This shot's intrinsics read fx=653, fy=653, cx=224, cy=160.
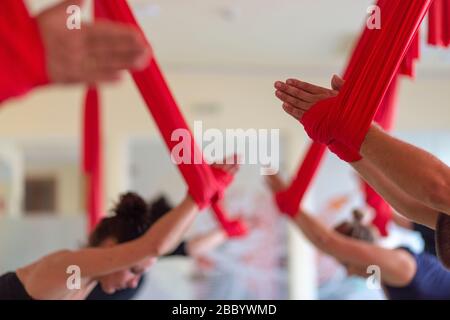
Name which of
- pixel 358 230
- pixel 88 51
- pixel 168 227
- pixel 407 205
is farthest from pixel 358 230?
pixel 88 51

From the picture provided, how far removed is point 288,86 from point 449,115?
2.99 metres

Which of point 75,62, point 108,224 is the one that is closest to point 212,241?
point 108,224

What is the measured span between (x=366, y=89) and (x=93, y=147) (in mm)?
1302

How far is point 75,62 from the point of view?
943mm

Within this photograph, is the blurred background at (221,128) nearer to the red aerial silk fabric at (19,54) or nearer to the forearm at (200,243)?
the forearm at (200,243)

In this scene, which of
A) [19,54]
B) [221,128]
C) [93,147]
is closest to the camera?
[19,54]

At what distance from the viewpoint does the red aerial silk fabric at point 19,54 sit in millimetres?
914

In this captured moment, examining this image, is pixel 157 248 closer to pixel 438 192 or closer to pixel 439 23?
pixel 438 192

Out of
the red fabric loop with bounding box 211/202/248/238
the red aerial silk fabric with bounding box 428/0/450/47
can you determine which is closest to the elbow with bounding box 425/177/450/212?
the red aerial silk fabric with bounding box 428/0/450/47

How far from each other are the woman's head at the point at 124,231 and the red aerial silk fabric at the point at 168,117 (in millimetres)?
305

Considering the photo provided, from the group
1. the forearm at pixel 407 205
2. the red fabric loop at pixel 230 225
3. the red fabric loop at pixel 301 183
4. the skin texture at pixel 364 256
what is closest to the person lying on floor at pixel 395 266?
the skin texture at pixel 364 256

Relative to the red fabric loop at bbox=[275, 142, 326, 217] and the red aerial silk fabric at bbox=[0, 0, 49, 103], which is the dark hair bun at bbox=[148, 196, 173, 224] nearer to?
the red fabric loop at bbox=[275, 142, 326, 217]

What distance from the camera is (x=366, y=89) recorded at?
1300 millimetres
